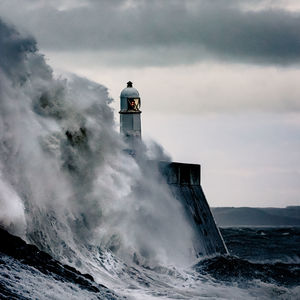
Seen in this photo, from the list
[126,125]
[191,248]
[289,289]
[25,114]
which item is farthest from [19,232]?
[126,125]

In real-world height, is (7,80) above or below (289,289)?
above

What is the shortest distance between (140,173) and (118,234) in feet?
11.2

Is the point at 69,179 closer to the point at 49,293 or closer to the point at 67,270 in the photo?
the point at 67,270

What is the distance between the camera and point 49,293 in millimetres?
14812

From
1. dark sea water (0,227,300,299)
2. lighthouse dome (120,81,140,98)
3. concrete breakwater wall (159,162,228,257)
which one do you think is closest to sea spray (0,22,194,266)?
dark sea water (0,227,300,299)

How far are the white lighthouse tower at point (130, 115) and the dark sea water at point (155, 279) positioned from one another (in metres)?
6.28

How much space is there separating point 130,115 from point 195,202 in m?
4.63

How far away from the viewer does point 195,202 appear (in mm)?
30547

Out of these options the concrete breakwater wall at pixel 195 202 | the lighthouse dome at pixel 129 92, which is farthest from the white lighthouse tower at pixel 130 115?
the concrete breakwater wall at pixel 195 202

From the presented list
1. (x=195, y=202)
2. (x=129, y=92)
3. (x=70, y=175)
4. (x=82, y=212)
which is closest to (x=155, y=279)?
(x=82, y=212)

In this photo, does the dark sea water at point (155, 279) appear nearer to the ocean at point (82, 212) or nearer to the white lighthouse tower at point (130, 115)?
the ocean at point (82, 212)

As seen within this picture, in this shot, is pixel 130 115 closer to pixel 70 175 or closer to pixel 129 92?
pixel 129 92

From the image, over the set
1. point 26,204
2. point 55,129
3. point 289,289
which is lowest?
point 289,289

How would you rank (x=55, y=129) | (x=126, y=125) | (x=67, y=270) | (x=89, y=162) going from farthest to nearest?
(x=126, y=125), (x=89, y=162), (x=55, y=129), (x=67, y=270)
